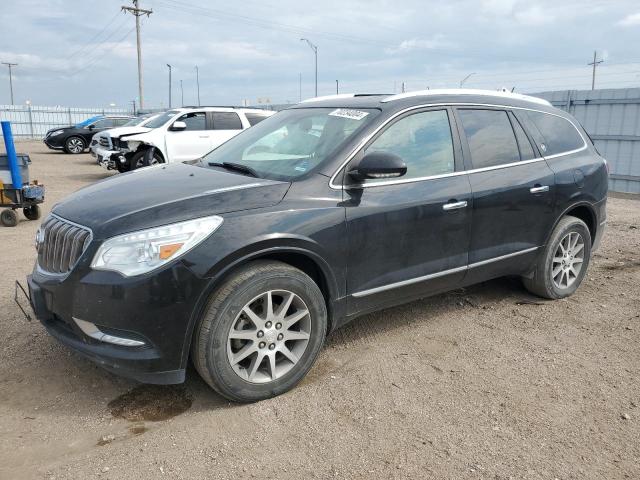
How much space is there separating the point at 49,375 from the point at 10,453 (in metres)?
0.84

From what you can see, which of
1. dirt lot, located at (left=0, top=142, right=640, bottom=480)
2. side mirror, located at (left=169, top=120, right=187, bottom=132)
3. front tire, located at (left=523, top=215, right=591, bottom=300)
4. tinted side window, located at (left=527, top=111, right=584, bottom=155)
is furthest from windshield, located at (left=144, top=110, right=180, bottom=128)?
front tire, located at (left=523, top=215, right=591, bottom=300)

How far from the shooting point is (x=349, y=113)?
3947 millimetres

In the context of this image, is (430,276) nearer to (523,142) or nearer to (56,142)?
(523,142)

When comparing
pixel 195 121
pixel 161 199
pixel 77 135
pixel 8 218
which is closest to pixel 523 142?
pixel 161 199

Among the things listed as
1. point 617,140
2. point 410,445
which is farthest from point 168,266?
point 617,140

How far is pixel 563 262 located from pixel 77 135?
2330 cm

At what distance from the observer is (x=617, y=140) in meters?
13.1

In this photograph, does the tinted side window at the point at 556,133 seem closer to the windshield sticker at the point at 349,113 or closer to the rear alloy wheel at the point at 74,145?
the windshield sticker at the point at 349,113

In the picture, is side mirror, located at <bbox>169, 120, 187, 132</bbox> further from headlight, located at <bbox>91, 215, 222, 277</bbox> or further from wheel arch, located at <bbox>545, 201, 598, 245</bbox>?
headlight, located at <bbox>91, 215, 222, 277</bbox>

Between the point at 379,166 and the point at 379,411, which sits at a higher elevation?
the point at 379,166

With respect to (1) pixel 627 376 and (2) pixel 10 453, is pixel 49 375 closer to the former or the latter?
(2) pixel 10 453

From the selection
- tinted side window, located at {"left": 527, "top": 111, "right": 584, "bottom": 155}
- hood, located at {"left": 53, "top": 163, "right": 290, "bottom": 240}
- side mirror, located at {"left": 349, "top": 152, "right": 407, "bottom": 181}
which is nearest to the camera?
hood, located at {"left": 53, "top": 163, "right": 290, "bottom": 240}

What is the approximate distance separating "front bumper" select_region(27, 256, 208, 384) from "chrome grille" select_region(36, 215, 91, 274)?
119 mm

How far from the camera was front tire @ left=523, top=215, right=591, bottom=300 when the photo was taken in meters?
4.81
